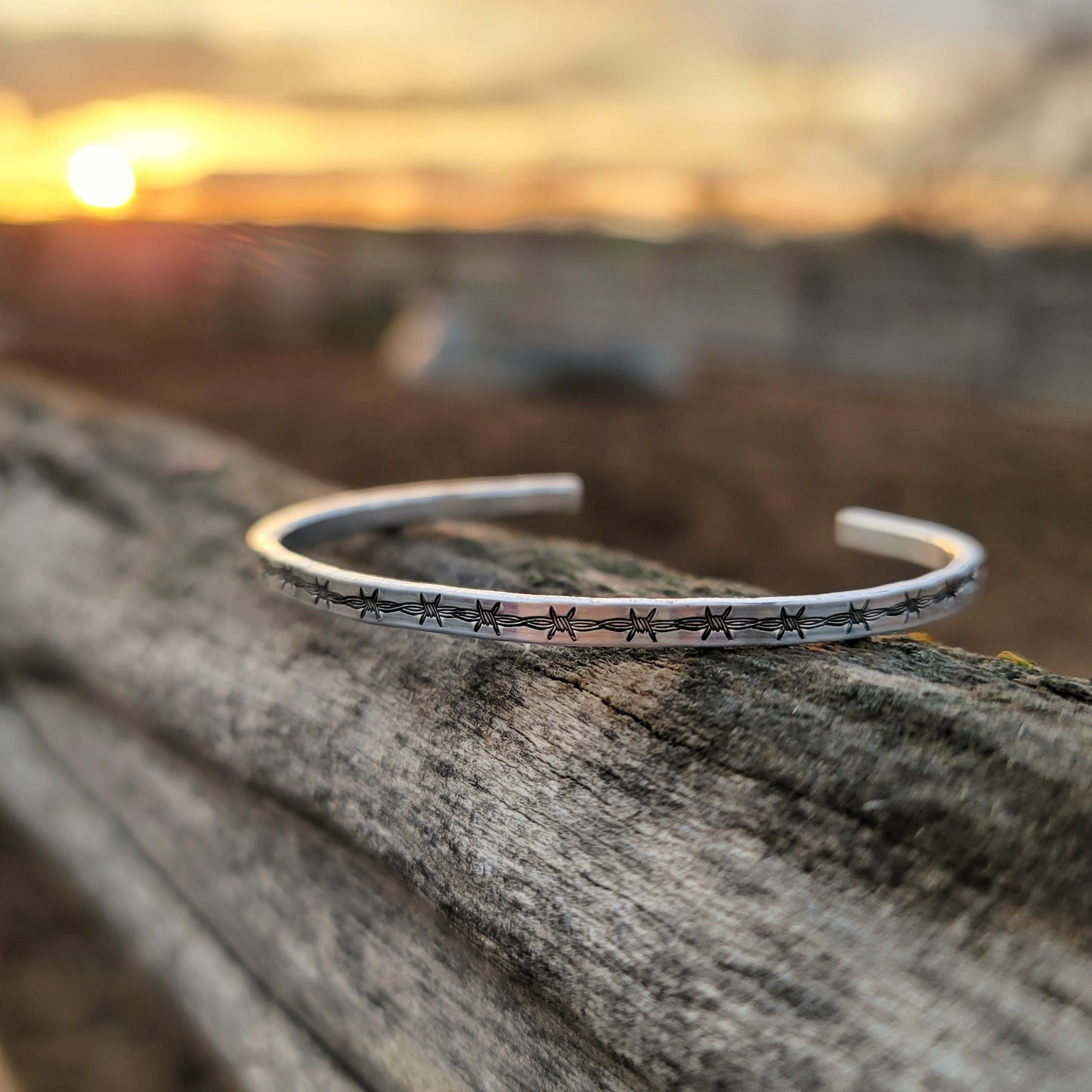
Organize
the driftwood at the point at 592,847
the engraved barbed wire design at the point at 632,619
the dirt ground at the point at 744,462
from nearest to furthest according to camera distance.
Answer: the driftwood at the point at 592,847
the engraved barbed wire design at the point at 632,619
the dirt ground at the point at 744,462

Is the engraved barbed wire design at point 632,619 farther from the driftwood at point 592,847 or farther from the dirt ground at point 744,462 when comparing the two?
the dirt ground at point 744,462

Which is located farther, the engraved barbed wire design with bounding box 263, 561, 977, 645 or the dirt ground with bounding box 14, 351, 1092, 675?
the dirt ground with bounding box 14, 351, 1092, 675

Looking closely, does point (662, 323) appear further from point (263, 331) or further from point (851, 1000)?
point (851, 1000)

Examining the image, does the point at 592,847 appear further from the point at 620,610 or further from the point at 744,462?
the point at 744,462

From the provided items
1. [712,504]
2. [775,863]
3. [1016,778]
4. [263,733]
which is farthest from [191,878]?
[712,504]

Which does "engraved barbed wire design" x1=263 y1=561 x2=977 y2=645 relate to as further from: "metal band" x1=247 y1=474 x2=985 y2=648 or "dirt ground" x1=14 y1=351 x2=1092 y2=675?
"dirt ground" x1=14 y1=351 x2=1092 y2=675

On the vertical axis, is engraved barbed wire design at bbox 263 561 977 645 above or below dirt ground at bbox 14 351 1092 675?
below

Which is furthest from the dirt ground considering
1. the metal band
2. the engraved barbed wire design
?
the engraved barbed wire design

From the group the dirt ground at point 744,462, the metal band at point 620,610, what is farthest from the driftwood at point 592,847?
the dirt ground at point 744,462
